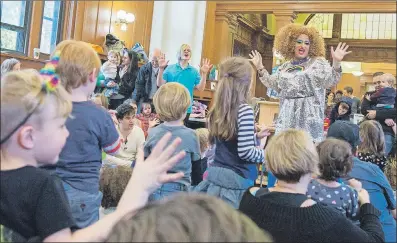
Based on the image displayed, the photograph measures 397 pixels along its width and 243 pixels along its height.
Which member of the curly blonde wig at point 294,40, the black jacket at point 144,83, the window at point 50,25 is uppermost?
the window at point 50,25

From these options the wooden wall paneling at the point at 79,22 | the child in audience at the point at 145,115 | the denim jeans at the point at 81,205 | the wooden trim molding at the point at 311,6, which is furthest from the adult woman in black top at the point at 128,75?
the wooden trim molding at the point at 311,6

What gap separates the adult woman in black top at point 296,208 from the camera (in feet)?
4.38

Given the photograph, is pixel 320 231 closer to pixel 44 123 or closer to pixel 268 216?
pixel 268 216

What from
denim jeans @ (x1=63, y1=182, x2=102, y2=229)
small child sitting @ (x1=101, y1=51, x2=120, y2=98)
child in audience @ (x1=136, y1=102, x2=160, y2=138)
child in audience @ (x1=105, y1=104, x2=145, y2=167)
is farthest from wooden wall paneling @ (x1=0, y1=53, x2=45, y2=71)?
denim jeans @ (x1=63, y1=182, x2=102, y2=229)

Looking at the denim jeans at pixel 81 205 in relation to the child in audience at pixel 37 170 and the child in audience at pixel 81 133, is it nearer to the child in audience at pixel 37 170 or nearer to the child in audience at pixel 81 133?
the child in audience at pixel 81 133

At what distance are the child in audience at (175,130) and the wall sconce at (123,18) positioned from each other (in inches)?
235

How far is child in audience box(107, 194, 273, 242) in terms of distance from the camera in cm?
48

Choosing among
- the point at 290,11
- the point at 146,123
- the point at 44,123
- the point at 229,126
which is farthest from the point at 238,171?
the point at 290,11

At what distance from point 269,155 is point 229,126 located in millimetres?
600

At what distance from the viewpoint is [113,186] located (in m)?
1.92

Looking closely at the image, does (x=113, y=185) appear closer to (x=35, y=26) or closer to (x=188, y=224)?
(x=188, y=224)

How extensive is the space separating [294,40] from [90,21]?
5.00 metres

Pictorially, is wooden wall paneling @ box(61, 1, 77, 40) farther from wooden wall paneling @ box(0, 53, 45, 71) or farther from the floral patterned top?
the floral patterned top

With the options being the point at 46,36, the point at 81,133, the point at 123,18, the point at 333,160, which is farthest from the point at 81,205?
the point at 123,18
